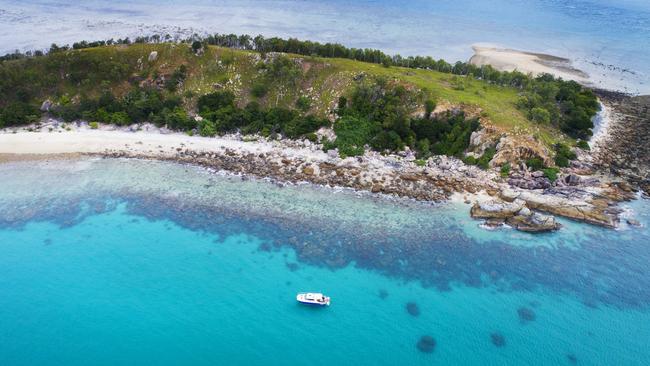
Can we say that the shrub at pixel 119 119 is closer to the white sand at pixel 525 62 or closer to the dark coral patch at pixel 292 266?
the dark coral patch at pixel 292 266

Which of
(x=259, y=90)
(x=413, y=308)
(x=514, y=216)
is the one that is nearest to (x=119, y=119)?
(x=259, y=90)

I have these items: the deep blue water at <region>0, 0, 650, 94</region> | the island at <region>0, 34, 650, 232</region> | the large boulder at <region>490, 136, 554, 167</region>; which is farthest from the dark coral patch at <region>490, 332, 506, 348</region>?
the deep blue water at <region>0, 0, 650, 94</region>

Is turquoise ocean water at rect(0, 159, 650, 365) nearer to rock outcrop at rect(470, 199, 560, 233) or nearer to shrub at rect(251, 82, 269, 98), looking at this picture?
rock outcrop at rect(470, 199, 560, 233)

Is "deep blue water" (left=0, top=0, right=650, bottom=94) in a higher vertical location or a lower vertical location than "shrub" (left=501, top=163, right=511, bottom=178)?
higher

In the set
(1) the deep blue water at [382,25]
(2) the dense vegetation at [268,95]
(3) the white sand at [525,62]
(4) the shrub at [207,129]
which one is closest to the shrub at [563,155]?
(2) the dense vegetation at [268,95]

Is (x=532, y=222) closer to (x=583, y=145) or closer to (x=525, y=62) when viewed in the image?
(x=583, y=145)
